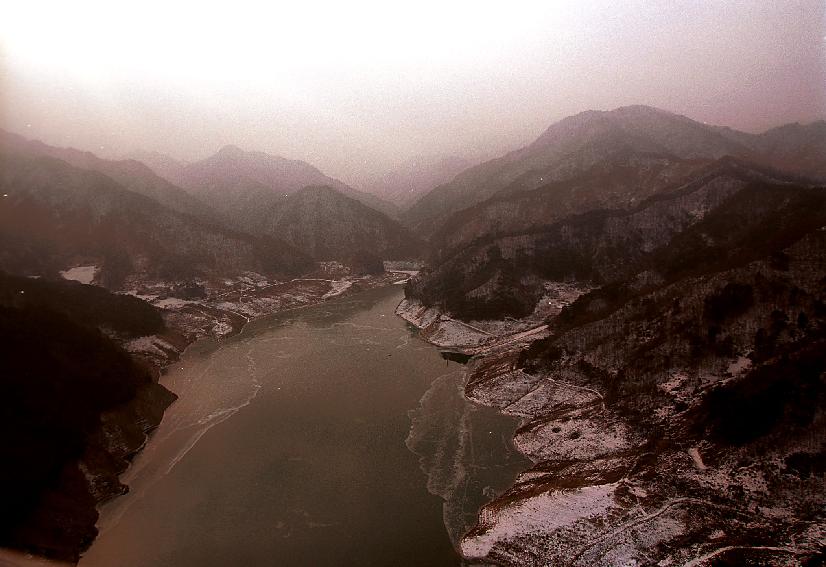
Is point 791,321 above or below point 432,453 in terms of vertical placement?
above

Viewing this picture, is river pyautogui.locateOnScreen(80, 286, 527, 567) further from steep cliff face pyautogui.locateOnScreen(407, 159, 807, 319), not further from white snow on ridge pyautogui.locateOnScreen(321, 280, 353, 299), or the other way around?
white snow on ridge pyautogui.locateOnScreen(321, 280, 353, 299)

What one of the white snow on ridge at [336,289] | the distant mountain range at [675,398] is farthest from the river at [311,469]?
the white snow on ridge at [336,289]

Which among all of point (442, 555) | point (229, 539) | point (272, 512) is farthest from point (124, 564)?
point (442, 555)

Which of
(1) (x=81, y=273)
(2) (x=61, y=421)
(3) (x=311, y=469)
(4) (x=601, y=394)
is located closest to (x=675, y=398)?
(4) (x=601, y=394)

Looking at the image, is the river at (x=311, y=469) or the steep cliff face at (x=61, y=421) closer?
the river at (x=311, y=469)

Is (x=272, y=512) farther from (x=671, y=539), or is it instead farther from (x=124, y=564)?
(x=671, y=539)

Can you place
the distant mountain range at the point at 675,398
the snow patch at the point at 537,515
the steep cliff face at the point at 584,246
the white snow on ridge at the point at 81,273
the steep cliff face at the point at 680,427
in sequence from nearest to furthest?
the steep cliff face at the point at 680,427 → the distant mountain range at the point at 675,398 → the snow patch at the point at 537,515 → the steep cliff face at the point at 584,246 → the white snow on ridge at the point at 81,273

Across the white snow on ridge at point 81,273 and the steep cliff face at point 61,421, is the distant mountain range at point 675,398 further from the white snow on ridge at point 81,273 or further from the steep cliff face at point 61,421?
the white snow on ridge at point 81,273

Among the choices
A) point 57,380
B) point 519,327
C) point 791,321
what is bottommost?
point 519,327

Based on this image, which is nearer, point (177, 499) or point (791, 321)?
point (177, 499)
